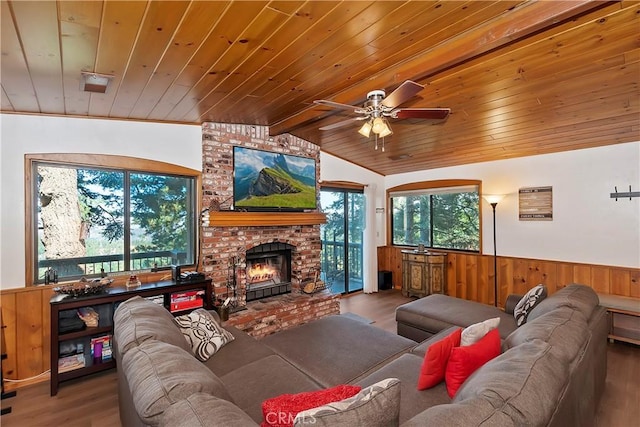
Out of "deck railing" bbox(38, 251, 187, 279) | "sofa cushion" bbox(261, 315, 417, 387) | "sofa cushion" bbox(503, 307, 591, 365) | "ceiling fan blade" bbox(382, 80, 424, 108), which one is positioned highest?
"ceiling fan blade" bbox(382, 80, 424, 108)

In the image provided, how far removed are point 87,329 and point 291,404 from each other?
273 centimetres

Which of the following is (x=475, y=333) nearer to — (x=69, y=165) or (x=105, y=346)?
(x=105, y=346)

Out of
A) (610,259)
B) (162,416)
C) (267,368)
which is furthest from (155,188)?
(610,259)

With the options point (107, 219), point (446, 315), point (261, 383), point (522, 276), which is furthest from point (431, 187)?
point (107, 219)

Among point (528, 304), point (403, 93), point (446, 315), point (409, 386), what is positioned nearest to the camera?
point (409, 386)

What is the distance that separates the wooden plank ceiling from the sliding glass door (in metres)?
2.46

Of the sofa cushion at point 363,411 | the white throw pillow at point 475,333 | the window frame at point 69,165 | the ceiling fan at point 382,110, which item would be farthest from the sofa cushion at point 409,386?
the window frame at point 69,165

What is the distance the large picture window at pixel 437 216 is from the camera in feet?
17.8

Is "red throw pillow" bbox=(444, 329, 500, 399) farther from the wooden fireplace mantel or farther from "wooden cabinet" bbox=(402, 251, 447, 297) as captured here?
"wooden cabinet" bbox=(402, 251, 447, 297)

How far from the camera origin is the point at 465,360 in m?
1.75

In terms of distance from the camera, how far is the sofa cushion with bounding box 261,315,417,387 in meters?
2.20

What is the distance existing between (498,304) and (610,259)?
1.59 m

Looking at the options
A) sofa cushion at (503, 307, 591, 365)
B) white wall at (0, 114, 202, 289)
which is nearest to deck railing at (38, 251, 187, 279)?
white wall at (0, 114, 202, 289)

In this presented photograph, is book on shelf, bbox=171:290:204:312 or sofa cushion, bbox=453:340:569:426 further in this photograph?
book on shelf, bbox=171:290:204:312
